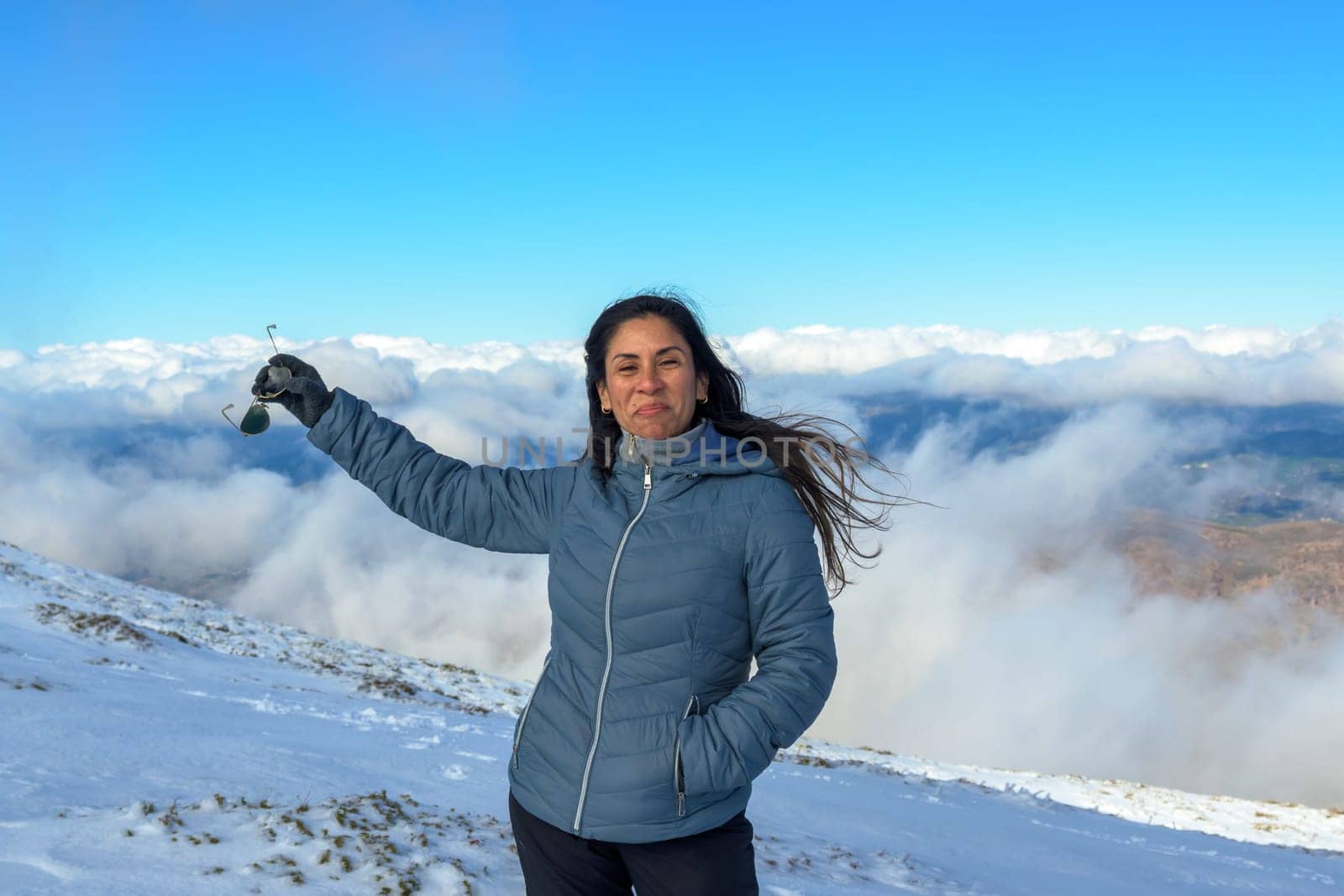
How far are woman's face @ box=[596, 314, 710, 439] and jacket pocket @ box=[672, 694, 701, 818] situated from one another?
856mm

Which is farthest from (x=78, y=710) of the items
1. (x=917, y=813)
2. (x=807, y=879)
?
(x=917, y=813)

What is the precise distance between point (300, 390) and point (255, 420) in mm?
194

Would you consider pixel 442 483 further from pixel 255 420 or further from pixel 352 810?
pixel 352 810

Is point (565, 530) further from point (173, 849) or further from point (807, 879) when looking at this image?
point (807, 879)

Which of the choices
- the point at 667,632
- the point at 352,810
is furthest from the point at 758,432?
the point at 352,810

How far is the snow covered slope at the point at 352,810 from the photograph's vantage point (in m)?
4.59

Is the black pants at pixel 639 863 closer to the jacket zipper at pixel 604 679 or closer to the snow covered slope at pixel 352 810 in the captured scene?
the jacket zipper at pixel 604 679

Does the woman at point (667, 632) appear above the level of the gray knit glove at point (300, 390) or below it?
below

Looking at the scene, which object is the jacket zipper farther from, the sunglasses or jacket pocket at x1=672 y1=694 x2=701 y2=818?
the sunglasses

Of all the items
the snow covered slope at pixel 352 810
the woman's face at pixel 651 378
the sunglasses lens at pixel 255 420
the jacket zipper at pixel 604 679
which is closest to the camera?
the jacket zipper at pixel 604 679

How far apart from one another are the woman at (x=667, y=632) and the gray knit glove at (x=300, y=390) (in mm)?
916

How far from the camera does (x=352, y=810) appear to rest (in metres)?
5.82

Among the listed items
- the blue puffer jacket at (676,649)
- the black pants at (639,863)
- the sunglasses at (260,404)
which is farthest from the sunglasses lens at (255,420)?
the black pants at (639,863)

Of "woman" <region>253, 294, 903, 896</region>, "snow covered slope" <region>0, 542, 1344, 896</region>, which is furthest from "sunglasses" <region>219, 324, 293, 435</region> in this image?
"snow covered slope" <region>0, 542, 1344, 896</region>
